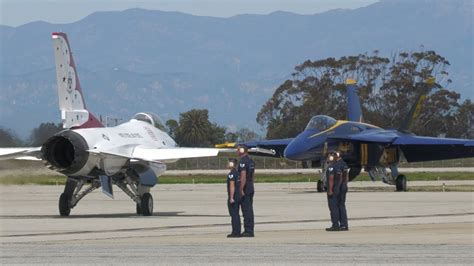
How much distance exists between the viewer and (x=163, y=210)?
34.0m

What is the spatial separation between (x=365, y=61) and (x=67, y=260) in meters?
107

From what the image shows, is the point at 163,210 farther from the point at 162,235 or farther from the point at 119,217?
the point at 162,235

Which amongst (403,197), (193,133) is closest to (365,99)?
→ (193,133)

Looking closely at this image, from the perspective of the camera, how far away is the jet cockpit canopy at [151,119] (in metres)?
32.9

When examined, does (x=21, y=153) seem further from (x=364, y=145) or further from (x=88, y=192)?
(x=364, y=145)

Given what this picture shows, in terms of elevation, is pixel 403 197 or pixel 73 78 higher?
pixel 73 78

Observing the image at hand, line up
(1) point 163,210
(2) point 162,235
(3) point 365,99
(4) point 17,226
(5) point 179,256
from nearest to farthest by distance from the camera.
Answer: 1. (5) point 179,256
2. (2) point 162,235
3. (4) point 17,226
4. (1) point 163,210
5. (3) point 365,99

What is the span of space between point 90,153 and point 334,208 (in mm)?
6995

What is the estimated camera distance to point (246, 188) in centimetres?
2262

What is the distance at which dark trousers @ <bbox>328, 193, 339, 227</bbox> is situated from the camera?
2405cm

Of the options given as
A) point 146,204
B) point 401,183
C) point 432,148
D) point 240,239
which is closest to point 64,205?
point 146,204

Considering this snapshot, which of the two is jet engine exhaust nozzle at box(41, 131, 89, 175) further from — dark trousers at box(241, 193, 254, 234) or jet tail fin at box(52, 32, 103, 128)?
dark trousers at box(241, 193, 254, 234)

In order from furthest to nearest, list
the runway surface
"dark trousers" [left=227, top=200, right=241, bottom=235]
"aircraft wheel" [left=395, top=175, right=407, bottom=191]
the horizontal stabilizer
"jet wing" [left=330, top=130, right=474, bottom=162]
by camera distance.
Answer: "jet wing" [left=330, top=130, right=474, bottom=162], "aircraft wheel" [left=395, top=175, right=407, bottom=191], the horizontal stabilizer, "dark trousers" [left=227, top=200, right=241, bottom=235], the runway surface

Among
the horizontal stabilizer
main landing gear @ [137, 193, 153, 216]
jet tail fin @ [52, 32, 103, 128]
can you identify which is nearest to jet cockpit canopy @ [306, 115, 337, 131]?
main landing gear @ [137, 193, 153, 216]
